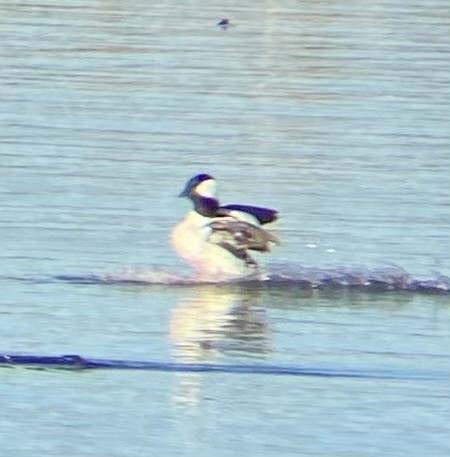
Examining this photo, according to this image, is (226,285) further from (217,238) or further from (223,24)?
(223,24)

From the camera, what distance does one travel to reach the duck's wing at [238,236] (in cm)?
940

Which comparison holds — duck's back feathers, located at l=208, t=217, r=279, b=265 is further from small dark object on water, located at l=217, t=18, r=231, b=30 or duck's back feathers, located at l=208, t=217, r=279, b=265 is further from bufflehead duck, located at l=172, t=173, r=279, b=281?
small dark object on water, located at l=217, t=18, r=231, b=30

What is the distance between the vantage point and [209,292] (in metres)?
9.14

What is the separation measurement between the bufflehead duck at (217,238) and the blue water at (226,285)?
0.40ft

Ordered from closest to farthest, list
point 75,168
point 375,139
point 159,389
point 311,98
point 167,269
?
point 159,389, point 167,269, point 75,168, point 375,139, point 311,98

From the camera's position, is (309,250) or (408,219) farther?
(408,219)

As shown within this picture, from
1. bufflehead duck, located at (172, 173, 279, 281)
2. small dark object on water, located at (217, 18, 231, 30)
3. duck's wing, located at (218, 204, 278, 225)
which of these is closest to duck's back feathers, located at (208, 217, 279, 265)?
bufflehead duck, located at (172, 173, 279, 281)

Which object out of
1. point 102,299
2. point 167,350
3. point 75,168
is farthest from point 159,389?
point 75,168

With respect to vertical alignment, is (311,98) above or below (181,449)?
above

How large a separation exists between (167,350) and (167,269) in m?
1.60

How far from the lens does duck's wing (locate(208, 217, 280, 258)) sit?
30.8ft

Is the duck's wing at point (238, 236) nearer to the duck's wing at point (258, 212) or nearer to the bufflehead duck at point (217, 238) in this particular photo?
the bufflehead duck at point (217, 238)

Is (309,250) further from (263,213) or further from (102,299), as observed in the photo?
(102,299)

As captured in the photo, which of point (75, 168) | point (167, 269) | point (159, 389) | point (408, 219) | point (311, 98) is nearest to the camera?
point (159, 389)
